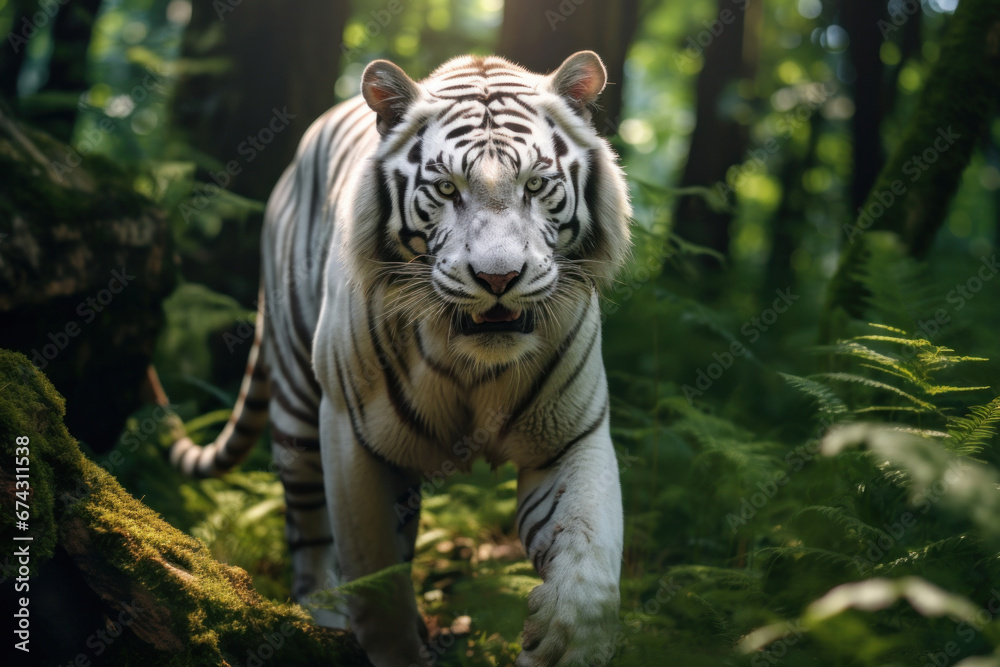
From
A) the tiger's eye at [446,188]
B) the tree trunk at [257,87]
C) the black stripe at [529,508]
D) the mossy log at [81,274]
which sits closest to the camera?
the tiger's eye at [446,188]

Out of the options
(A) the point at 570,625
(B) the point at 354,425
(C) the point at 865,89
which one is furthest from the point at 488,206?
(C) the point at 865,89

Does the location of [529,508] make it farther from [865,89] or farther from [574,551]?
[865,89]

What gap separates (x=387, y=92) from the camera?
A: 3045 mm

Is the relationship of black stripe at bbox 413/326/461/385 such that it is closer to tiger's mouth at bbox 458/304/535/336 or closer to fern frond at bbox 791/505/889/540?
tiger's mouth at bbox 458/304/535/336

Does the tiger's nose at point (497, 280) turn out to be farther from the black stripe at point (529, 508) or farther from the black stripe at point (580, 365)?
the black stripe at point (529, 508)

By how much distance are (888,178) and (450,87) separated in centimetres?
303

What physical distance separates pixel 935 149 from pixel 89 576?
15.6ft

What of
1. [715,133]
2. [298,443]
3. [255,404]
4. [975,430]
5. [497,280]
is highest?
[715,133]

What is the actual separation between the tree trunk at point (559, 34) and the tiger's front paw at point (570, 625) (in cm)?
392

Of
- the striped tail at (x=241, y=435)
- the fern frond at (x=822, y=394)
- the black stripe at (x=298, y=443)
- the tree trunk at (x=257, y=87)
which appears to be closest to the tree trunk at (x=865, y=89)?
the tree trunk at (x=257, y=87)

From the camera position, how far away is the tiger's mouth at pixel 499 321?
2695 millimetres

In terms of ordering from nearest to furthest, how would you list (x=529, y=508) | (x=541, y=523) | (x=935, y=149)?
(x=541, y=523), (x=529, y=508), (x=935, y=149)

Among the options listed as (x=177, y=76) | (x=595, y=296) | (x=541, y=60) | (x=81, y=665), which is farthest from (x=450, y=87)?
(x=177, y=76)

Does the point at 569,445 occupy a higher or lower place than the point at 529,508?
higher
